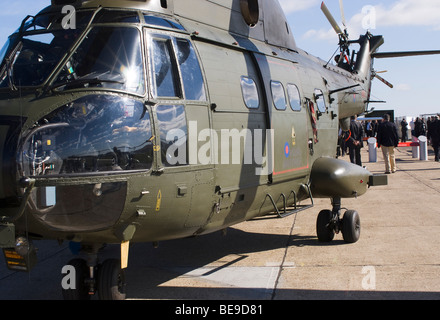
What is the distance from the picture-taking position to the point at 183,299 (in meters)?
5.83

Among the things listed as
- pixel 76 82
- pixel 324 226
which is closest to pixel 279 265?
pixel 324 226

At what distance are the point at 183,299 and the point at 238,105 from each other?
232 cm

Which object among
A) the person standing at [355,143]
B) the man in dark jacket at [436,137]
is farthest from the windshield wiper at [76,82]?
the man in dark jacket at [436,137]

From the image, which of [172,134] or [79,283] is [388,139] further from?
[79,283]

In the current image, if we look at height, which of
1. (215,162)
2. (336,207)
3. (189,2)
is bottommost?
(336,207)

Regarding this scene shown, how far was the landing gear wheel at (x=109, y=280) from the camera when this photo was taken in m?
5.23

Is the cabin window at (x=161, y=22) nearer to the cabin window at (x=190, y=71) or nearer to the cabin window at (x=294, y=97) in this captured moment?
the cabin window at (x=190, y=71)

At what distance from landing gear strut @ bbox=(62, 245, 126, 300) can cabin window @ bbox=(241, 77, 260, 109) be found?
2.51 metres

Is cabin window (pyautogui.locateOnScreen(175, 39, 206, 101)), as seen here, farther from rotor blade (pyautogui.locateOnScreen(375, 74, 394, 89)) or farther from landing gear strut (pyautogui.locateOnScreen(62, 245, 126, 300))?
rotor blade (pyautogui.locateOnScreen(375, 74, 394, 89))

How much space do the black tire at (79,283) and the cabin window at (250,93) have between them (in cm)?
269

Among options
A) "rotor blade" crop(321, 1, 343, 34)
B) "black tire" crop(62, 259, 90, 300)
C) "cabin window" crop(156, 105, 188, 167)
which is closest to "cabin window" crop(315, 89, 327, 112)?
"rotor blade" crop(321, 1, 343, 34)

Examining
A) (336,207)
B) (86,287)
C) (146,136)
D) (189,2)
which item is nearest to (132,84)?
(146,136)

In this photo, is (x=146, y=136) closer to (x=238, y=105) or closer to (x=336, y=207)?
(x=238, y=105)

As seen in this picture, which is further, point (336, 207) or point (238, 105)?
point (336, 207)
